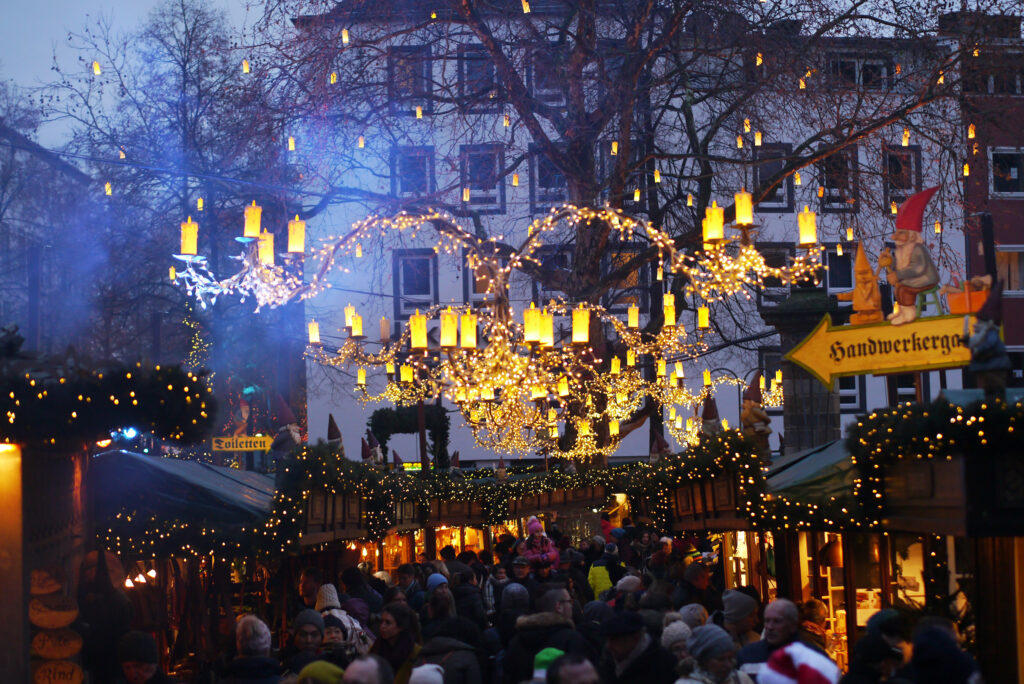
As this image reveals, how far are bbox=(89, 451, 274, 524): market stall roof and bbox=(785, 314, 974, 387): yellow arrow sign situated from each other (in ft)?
17.1

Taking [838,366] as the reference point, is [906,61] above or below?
above

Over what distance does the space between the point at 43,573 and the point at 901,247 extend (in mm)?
7714

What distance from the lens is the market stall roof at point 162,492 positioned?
1106cm

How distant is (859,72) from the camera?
1980cm

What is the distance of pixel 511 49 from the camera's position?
19812 millimetres

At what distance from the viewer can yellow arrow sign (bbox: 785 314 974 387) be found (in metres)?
10.4

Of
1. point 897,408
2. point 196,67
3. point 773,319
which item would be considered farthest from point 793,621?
point 196,67

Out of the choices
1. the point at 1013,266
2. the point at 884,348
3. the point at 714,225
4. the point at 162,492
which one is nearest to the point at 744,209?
the point at 714,225

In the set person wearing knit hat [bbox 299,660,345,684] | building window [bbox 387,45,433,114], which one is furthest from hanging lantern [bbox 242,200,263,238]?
building window [bbox 387,45,433,114]

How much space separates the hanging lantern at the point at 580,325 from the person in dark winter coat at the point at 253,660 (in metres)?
6.14

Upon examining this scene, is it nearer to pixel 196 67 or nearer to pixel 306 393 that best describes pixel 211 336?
pixel 196 67

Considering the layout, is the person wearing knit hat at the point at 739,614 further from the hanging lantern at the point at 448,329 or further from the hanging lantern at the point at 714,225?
the hanging lantern at the point at 448,329

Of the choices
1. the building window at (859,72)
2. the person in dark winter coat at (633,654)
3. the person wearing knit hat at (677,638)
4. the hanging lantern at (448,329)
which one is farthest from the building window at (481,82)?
the person in dark winter coat at (633,654)

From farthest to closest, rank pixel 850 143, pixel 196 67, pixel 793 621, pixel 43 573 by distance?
pixel 196 67
pixel 850 143
pixel 43 573
pixel 793 621
